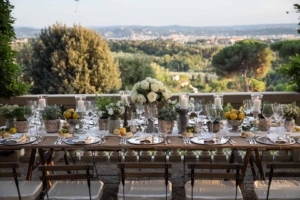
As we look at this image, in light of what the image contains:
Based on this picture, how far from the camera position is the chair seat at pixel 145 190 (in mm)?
2939

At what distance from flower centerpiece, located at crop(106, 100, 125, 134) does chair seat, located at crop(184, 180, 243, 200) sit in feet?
3.27

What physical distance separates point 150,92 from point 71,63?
7.90 metres

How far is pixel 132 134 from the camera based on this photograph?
11.8ft

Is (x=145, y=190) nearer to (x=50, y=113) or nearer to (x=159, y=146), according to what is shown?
(x=159, y=146)

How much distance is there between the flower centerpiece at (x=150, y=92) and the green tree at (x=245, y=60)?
624cm

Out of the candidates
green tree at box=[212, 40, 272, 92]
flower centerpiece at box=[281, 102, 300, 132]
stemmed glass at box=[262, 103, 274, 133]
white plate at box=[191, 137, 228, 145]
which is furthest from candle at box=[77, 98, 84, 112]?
green tree at box=[212, 40, 272, 92]

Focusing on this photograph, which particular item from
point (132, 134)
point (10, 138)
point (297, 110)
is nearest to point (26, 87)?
point (10, 138)

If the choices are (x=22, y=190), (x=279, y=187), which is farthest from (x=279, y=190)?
(x=22, y=190)

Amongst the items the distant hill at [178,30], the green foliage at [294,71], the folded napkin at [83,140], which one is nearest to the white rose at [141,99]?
the folded napkin at [83,140]

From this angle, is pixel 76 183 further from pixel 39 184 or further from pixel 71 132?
pixel 71 132

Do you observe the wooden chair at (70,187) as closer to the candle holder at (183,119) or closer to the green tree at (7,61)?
the candle holder at (183,119)

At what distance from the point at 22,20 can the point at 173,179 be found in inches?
291

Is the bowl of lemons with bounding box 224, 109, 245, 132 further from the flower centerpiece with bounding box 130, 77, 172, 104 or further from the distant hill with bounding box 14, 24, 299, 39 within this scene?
the distant hill with bounding box 14, 24, 299, 39

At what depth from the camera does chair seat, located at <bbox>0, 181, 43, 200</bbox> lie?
9.84ft
